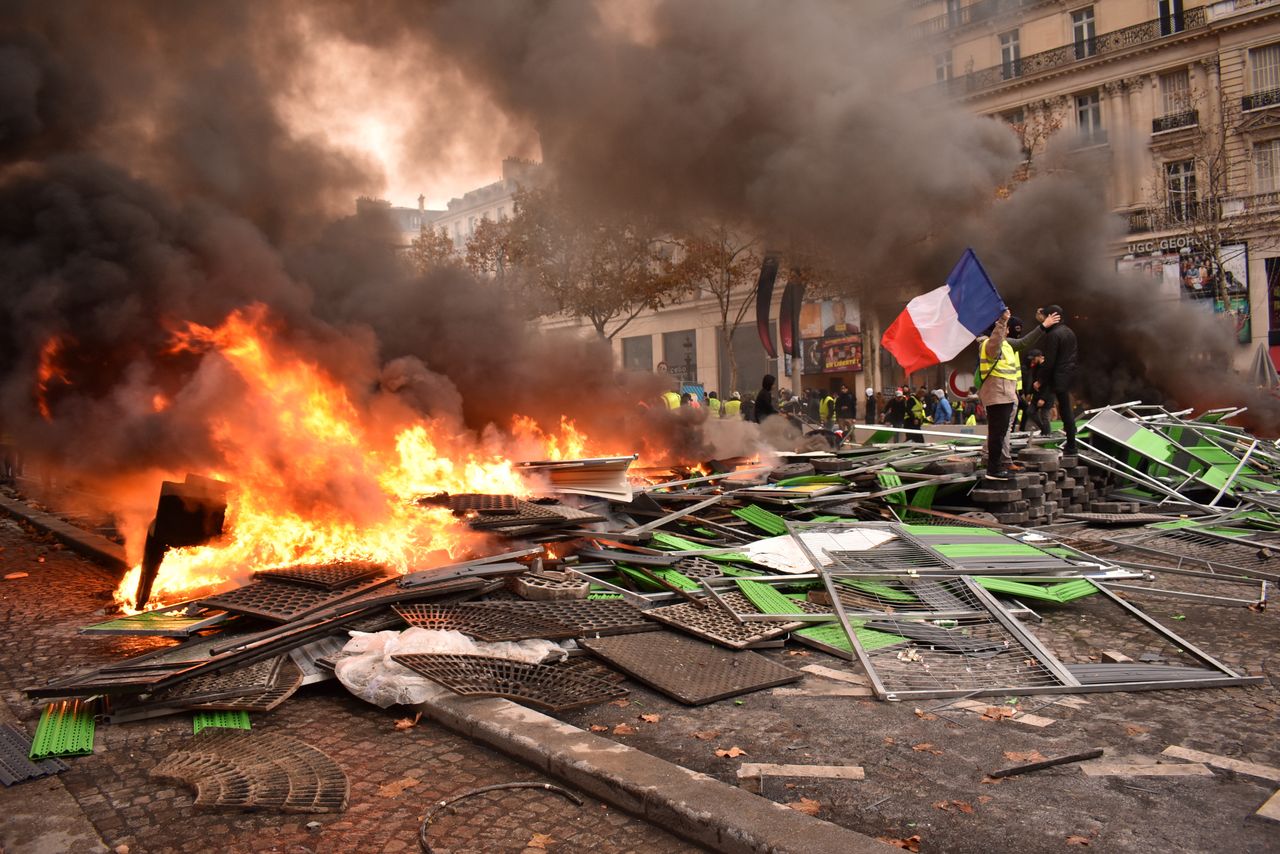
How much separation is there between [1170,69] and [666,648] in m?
29.4

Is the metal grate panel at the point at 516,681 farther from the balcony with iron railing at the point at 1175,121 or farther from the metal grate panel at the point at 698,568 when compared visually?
the balcony with iron railing at the point at 1175,121

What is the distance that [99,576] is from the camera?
7707 millimetres

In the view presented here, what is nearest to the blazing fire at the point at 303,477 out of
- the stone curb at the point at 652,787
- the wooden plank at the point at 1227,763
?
the stone curb at the point at 652,787

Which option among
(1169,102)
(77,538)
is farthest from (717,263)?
(77,538)

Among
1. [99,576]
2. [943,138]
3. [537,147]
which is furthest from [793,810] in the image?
[943,138]

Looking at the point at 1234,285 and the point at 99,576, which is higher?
the point at 1234,285

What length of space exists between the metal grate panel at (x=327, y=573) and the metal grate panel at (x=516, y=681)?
1.23 metres

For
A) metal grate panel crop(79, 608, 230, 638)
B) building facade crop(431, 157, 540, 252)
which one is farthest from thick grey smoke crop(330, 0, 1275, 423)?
building facade crop(431, 157, 540, 252)

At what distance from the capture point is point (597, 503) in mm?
7938

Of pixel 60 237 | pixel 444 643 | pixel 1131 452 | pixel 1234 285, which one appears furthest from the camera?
pixel 1234 285

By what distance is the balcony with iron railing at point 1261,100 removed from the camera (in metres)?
24.2

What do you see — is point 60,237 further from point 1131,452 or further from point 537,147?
point 1131,452

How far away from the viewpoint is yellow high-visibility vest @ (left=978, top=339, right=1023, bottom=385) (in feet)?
27.5

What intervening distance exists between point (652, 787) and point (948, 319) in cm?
784
